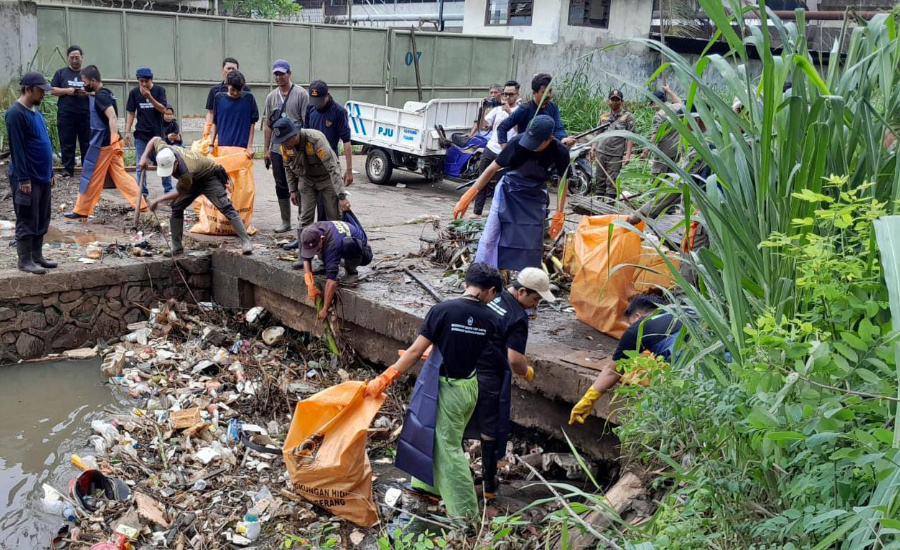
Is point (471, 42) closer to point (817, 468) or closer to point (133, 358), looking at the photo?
point (133, 358)

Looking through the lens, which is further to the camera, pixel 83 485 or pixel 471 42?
pixel 471 42

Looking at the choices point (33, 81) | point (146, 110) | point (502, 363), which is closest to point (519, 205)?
point (502, 363)

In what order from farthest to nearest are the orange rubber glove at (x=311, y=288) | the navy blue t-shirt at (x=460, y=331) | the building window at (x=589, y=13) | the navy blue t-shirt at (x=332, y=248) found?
the building window at (x=589, y=13) → the orange rubber glove at (x=311, y=288) → the navy blue t-shirt at (x=332, y=248) → the navy blue t-shirt at (x=460, y=331)

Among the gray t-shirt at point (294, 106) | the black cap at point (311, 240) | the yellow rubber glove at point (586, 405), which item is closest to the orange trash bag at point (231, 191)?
the gray t-shirt at point (294, 106)

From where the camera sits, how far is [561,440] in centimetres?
515

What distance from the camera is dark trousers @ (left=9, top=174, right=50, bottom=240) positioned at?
6.53m

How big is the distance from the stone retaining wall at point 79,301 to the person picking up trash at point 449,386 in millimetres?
3861

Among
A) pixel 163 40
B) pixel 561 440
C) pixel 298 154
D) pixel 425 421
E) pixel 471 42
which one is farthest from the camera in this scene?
pixel 471 42

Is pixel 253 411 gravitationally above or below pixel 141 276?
below

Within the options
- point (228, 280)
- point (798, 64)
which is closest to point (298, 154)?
point (228, 280)

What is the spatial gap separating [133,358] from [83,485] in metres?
2.25

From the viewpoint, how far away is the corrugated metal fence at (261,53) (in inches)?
488

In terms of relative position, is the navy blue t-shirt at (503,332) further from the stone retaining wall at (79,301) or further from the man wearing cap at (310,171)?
the stone retaining wall at (79,301)

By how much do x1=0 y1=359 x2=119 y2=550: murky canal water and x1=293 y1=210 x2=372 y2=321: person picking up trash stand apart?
5.93 feet
